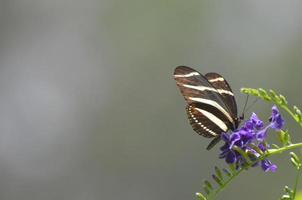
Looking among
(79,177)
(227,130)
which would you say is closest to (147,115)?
(79,177)

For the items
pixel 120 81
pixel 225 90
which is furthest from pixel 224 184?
pixel 120 81

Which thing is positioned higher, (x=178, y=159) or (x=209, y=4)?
(x=209, y=4)

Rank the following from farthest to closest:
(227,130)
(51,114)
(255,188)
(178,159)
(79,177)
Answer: (51,114) < (79,177) < (178,159) < (255,188) < (227,130)

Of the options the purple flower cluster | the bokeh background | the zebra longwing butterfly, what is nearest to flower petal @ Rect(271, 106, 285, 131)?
the purple flower cluster

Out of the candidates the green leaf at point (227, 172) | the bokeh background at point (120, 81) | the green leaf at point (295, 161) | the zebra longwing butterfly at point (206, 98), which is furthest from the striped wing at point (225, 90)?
the bokeh background at point (120, 81)

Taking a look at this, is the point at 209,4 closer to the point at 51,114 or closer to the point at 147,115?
the point at 147,115

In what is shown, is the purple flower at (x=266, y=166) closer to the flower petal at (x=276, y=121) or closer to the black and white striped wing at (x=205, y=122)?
the flower petal at (x=276, y=121)
